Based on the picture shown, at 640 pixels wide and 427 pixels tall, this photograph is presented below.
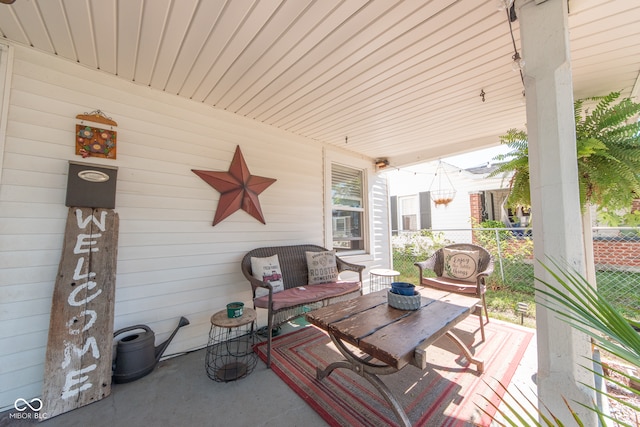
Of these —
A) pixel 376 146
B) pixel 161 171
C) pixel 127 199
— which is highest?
pixel 376 146

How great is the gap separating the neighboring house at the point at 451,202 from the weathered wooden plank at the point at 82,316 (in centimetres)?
557

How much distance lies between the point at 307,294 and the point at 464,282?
1993 millimetres

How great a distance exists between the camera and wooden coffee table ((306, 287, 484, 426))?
5.08ft

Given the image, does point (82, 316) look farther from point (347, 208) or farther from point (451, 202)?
point (451, 202)

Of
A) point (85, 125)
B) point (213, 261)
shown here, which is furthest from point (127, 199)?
point (213, 261)

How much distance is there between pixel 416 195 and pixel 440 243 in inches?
101

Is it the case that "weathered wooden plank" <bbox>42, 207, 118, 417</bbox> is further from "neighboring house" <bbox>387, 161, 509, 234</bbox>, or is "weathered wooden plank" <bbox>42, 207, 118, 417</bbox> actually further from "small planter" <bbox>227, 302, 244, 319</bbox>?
"neighboring house" <bbox>387, 161, 509, 234</bbox>

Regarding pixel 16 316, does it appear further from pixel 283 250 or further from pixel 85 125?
pixel 283 250

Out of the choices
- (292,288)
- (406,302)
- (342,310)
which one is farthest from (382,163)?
(342,310)

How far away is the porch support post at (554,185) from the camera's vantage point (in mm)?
1262

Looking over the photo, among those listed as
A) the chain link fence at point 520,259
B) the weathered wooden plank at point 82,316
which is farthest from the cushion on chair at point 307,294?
the chain link fence at point 520,259

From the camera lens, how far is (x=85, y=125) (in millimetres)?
2279

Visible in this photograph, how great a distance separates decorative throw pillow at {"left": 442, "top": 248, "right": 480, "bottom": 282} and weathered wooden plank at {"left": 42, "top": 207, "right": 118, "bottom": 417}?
12.3 ft

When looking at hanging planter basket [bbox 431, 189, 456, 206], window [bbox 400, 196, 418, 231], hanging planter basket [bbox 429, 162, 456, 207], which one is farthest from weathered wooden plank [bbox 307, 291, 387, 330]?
window [bbox 400, 196, 418, 231]
